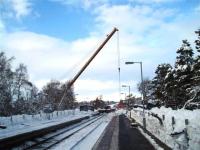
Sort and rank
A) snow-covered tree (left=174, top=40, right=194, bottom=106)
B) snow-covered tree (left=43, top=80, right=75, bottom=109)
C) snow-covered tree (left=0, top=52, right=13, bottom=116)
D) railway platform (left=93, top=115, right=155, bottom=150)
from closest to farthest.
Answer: railway platform (left=93, top=115, right=155, bottom=150), snow-covered tree (left=174, top=40, right=194, bottom=106), snow-covered tree (left=0, top=52, right=13, bottom=116), snow-covered tree (left=43, top=80, right=75, bottom=109)

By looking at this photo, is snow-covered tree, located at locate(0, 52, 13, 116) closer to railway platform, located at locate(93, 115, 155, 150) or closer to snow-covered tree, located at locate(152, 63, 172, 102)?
snow-covered tree, located at locate(152, 63, 172, 102)

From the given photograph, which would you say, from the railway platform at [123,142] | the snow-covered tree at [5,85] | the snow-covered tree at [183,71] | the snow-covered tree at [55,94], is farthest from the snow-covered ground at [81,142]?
the snow-covered tree at [55,94]

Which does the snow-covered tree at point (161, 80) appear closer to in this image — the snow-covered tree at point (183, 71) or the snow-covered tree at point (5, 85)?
the snow-covered tree at point (183, 71)

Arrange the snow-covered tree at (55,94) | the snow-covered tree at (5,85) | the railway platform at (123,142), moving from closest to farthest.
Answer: the railway platform at (123,142) → the snow-covered tree at (5,85) → the snow-covered tree at (55,94)

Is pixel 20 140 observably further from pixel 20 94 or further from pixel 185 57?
pixel 20 94

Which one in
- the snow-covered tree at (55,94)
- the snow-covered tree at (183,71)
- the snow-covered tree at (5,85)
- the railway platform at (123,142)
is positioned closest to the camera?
the railway platform at (123,142)

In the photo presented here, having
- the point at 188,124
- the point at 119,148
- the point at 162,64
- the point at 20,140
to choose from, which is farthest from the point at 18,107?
the point at 188,124

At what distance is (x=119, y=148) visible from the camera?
2247cm

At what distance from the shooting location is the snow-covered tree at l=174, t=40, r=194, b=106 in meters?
58.5

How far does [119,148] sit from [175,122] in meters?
5.24

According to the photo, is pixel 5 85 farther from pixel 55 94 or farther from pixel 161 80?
pixel 55 94

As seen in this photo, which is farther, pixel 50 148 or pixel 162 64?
pixel 162 64

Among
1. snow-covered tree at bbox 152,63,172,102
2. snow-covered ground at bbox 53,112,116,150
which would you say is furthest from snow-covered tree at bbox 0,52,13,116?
snow-covered ground at bbox 53,112,116,150

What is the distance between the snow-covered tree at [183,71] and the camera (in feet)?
192
